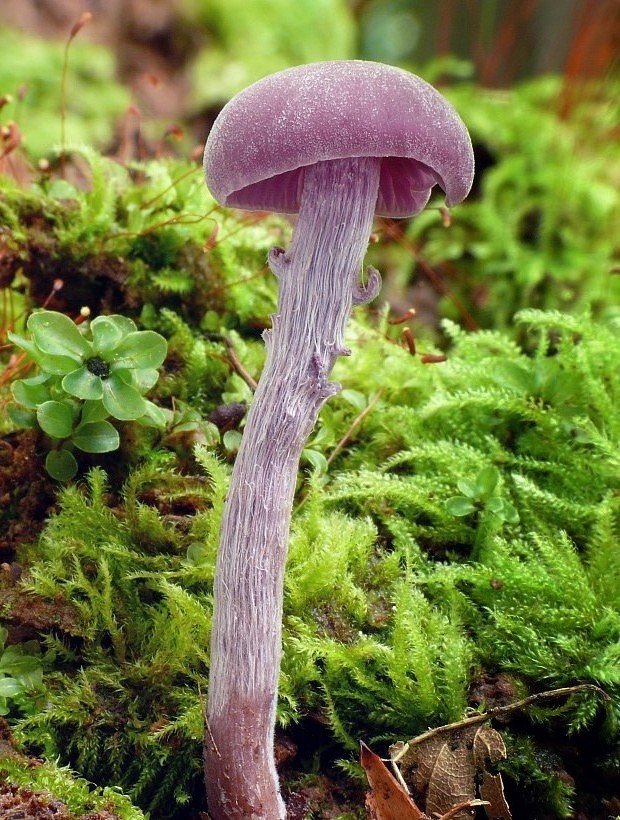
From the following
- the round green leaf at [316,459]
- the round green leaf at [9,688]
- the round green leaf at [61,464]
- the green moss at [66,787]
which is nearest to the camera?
the green moss at [66,787]

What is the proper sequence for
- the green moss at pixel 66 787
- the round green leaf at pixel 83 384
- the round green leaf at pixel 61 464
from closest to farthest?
the green moss at pixel 66 787 < the round green leaf at pixel 83 384 < the round green leaf at pixel 61 464

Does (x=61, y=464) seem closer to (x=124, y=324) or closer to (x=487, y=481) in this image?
(x=124, y=324)

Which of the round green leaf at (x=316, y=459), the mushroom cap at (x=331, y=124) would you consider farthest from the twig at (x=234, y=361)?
the mushroom cap at (x=331, y=124)

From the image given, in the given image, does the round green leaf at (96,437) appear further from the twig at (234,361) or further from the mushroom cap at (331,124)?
the mushroom cap at (331,124)

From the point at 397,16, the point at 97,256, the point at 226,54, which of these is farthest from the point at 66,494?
the point at 397,16

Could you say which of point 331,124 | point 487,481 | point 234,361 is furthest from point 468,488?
point 331,124
